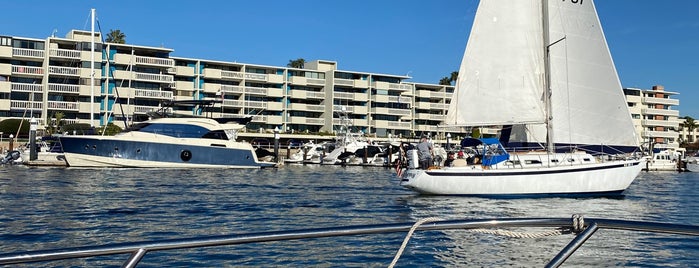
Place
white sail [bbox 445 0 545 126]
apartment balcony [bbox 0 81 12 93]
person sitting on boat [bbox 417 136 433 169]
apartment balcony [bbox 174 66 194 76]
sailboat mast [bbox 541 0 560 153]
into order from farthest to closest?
apartment balcony [bbox 174 66 194 76]
apartment balcony [bbox 0 81 12 93]
white sail [bbox 445 0 545 126]
sailboat mast [bbox 541 0 560 153]
person sitting on boat [bbox 417 136 433 169]

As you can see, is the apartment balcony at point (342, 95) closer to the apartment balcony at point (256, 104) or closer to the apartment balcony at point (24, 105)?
the apartment balcony at point (256, 104)

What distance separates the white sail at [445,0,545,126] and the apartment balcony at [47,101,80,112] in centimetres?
5937

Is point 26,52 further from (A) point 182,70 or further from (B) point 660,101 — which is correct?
(B) point 660,101

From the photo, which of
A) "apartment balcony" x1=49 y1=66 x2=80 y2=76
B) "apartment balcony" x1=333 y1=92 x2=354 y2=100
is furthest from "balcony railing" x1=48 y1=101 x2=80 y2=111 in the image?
"apartment balcony" x1=333 y1=92 x2=354 y2=100

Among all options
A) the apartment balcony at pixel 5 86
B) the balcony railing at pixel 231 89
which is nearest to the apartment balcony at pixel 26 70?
the apartment balcony at pixel 5 86

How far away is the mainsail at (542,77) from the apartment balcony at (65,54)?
197ft

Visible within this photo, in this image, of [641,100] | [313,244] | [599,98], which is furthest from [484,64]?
[641,100]

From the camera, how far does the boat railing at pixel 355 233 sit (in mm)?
3184

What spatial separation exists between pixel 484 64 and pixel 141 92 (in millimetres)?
60065

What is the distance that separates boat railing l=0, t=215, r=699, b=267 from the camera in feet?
10.4

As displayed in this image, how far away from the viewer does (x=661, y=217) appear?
67.9 feet

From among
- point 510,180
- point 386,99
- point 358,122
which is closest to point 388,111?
point 386,99

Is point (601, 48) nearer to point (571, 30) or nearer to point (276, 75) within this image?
point (571, 30)

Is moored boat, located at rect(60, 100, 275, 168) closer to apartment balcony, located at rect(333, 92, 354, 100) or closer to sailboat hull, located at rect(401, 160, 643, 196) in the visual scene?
sailboat hull, located at rect(401, 160, 643, 196)
